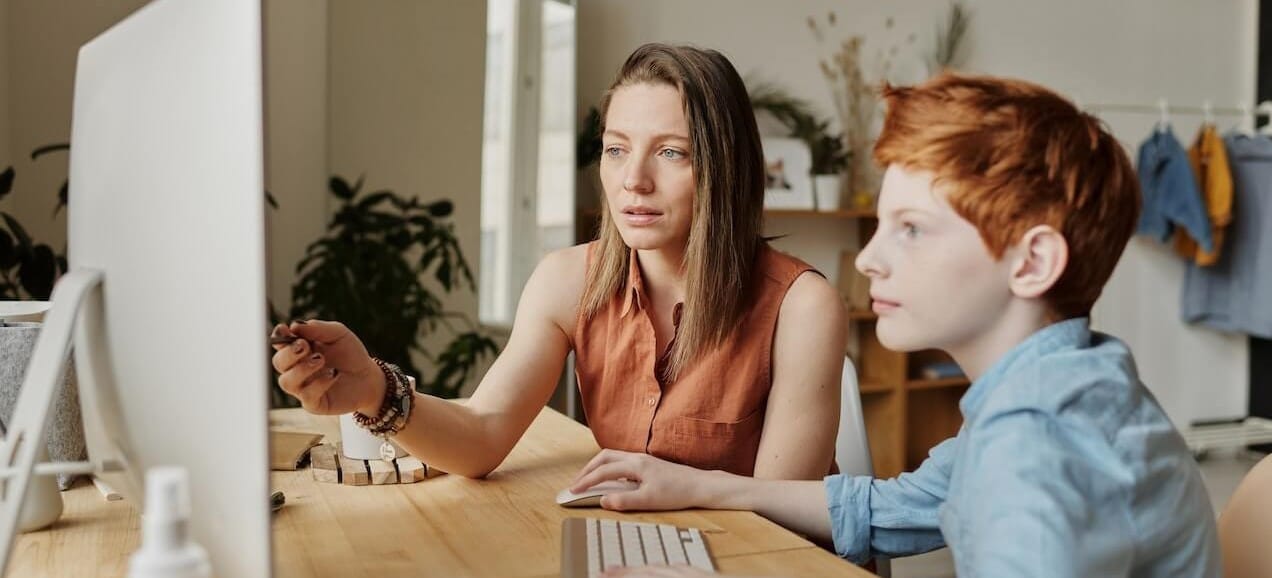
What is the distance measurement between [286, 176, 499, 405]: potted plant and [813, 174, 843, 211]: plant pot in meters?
1.40

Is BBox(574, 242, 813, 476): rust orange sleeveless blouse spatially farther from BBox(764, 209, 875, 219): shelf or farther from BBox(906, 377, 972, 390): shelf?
BBox(906, 377, 972, 390): shelf

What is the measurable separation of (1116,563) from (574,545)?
1.62ft

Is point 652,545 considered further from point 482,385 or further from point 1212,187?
point 1212,187

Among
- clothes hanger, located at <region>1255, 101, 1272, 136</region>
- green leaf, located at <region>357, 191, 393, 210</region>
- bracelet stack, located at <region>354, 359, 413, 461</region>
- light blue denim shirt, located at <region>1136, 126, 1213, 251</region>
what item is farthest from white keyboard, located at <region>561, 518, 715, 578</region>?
clothes hanger, located at <region>1255, 101, 1272, 136</region>

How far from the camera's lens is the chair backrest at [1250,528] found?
104cm

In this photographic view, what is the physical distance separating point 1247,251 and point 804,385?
4181mm

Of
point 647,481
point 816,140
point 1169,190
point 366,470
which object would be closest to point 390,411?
point 366,470

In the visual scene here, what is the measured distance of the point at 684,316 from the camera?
61.1 inches


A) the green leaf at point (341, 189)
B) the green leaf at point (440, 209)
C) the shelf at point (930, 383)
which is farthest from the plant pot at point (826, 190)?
the green leaf at point (341, 189)

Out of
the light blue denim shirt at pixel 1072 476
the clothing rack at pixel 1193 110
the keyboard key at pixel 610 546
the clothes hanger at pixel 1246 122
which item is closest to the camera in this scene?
the light blue denim shirt at pixel 1072 476

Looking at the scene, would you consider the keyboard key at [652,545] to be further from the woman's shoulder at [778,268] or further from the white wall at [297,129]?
the white wall at [297,129]

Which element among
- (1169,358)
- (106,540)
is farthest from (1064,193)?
(1169,358)

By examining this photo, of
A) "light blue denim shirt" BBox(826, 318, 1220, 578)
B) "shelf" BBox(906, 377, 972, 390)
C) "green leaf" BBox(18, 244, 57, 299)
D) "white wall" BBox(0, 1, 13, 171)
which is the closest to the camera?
"light blue denim shirt" BBox(826, 318, 1220, 578)

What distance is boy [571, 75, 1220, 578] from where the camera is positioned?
0.83 meters
